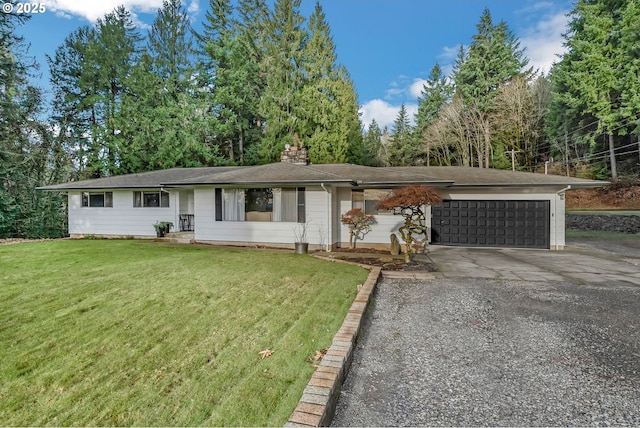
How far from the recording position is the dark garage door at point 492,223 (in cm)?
1062

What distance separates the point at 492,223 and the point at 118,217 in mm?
14664

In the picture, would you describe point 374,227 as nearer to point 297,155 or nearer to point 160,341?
point 297,155

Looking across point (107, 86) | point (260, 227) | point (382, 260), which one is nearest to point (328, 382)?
point (382, 260)

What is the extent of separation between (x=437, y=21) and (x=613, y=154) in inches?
765

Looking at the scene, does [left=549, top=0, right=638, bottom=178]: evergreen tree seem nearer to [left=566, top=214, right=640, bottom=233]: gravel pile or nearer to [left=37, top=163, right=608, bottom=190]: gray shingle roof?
[left=566, top=214, right=640, bottom=233]: gravel pile

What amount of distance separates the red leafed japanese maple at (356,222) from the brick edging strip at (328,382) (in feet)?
20.0

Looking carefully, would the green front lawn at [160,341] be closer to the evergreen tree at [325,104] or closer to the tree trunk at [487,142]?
the evergreen tree at [325,104]

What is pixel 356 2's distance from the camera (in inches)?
420

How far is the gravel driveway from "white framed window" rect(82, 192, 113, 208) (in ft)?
42.2

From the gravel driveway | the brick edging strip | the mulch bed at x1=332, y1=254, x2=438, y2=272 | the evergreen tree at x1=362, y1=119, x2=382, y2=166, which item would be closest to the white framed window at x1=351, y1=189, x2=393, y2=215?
the mulch bed at x1=332, y1=254, x2=438, y2=272

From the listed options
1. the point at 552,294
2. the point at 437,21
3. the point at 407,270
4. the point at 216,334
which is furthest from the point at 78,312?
the point at 437,21

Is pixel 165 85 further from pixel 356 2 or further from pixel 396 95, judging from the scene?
pixel 396 95

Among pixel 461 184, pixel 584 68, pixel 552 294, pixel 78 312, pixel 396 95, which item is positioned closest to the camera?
pixel 78 312

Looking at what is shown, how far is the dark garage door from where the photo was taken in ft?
34.8
